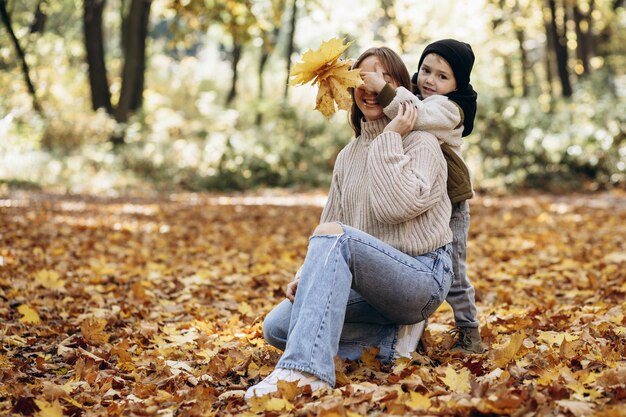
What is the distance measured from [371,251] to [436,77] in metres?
0.95

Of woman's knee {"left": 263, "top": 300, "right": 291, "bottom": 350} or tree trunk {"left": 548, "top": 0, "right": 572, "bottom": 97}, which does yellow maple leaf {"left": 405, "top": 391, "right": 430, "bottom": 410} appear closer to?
woman's knee {"left": 263, "top": 300, "right": 291, "bottom": 350}

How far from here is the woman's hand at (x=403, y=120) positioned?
122 inches

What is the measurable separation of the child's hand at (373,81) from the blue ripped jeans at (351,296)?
66 centimetres

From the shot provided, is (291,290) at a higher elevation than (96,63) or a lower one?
lower

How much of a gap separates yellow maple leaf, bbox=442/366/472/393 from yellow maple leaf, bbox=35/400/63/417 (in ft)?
4.91

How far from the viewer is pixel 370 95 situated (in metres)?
3.31

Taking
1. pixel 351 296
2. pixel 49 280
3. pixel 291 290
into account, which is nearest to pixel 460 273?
pixel 351 296

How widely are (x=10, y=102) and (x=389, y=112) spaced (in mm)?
17967

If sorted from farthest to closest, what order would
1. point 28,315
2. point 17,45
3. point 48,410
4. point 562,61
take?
1. point 17,45
2. point 562,61
3. point 28,315
4. point 48,410

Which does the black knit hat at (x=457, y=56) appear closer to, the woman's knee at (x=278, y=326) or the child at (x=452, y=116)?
the child at (x=452, y=116)

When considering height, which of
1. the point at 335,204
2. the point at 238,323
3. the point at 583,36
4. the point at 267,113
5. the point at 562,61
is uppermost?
the point at 583,36

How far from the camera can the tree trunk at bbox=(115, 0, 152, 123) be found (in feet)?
54.1

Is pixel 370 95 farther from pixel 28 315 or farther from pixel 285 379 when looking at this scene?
pixel 28 315

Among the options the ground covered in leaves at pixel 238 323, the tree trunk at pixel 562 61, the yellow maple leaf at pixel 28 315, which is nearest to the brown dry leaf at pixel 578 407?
the ground covered in leaves at pixel 238 323
